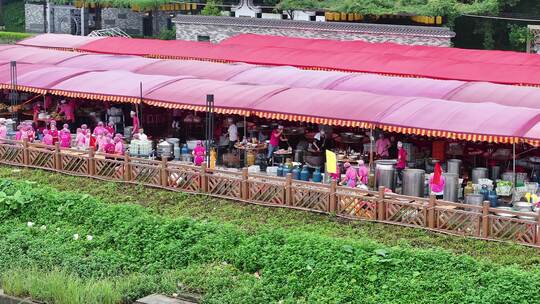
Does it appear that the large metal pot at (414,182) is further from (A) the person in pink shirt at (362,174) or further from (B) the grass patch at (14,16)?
(B) the grass patch at (14,16)

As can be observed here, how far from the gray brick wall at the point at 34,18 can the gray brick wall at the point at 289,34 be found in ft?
42.3

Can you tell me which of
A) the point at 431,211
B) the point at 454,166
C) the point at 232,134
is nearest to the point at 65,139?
the point at 232,134

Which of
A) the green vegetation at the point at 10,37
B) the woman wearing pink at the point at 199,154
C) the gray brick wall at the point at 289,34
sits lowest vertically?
the woman wearing pink at the point at 199,154

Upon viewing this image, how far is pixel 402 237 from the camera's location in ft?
66.9

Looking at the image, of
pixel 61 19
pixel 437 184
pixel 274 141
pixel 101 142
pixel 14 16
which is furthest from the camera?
pixel 14 16

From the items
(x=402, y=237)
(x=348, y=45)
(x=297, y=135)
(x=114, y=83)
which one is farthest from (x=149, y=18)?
(x=402, y=237)

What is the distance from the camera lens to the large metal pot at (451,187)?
2239 cm

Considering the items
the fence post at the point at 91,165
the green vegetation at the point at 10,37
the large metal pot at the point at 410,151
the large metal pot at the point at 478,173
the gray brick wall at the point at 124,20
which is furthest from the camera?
the gray brick wall at the point at 124,20

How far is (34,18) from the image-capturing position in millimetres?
59625

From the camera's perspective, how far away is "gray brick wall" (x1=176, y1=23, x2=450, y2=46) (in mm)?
43031

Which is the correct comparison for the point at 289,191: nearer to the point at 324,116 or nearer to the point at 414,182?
the point at 414,182

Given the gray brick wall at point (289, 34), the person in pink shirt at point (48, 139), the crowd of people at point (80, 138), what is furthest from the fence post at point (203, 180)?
the gray brick wall at point (289, 34)

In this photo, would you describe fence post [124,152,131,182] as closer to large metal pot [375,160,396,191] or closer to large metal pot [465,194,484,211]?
large metal pot [375,160,396,191]

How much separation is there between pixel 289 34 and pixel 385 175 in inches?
982
